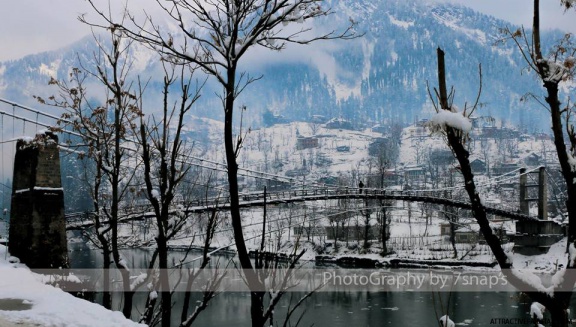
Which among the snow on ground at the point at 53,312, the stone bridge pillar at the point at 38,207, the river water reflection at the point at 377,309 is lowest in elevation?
the river water reflection at the point at 377,309

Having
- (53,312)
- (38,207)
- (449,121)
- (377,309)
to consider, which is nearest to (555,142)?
(449,121)

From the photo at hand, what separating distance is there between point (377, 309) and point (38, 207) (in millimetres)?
12537

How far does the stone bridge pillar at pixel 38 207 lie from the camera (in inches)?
439

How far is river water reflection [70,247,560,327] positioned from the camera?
1719cm

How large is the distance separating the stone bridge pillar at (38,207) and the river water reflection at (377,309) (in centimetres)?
511

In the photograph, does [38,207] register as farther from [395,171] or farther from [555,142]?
[395,171]

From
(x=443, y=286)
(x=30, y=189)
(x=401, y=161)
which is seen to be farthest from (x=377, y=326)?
(x=401, y=161)

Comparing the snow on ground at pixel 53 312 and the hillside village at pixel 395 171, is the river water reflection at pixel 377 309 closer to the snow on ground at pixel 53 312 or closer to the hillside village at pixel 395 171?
the hillside village at pixel 395 171

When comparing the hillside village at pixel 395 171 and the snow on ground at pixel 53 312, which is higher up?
the hillside village at pixel 395 171

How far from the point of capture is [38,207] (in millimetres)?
11320

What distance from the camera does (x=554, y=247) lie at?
105ft

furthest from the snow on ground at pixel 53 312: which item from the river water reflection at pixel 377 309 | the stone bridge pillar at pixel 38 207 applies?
the river water reflection at pixel 377 309

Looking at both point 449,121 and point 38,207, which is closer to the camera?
point 449,121

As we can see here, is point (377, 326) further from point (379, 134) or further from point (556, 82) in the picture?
point (379, 134)
